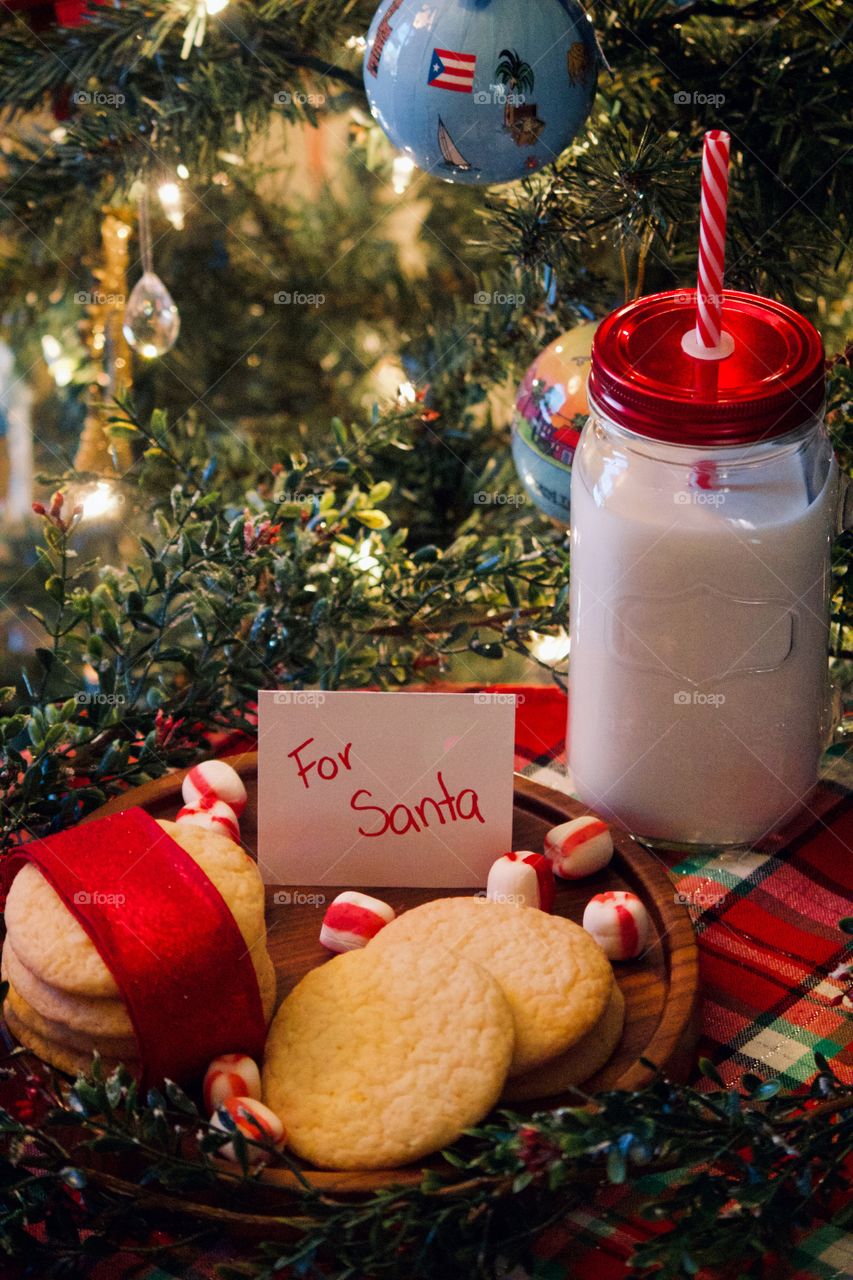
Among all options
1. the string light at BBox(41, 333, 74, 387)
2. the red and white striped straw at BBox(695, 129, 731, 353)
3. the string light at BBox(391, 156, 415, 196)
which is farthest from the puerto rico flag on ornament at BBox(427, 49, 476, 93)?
the string light at BBox(41, 333, 74, 387)

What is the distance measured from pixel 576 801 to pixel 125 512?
0.71 meters

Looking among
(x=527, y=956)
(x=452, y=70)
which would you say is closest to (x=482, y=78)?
(x=452, y=70)

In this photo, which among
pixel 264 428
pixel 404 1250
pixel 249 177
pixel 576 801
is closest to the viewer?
pixel 404 1250

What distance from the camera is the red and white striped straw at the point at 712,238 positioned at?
924 millimetres

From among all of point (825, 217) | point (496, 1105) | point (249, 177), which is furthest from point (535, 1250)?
point (249, 177)

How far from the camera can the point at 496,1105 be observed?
79cm

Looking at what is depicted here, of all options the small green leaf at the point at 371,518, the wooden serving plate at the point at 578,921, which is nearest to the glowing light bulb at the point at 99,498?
the small green leaf at the point at 371,518

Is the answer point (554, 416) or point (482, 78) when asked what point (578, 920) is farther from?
point (482, 78)

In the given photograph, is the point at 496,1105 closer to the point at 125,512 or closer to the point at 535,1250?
the point at 535,1250

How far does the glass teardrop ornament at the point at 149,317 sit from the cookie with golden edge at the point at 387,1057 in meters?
0.75

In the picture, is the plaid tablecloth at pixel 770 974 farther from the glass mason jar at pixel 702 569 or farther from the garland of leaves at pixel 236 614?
the garland of leaves at pixel 236 614

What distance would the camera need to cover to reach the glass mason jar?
Answer: 94 centimetres

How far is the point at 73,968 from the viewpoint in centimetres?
76

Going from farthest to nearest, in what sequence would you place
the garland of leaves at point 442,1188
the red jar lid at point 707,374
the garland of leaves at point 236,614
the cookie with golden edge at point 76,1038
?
1. the garland of leaves at point 236,614
2. the red jar lid at point 707,374
3. the cookie with golden edge at point 76,1038
4. the garland of leaves at point 442,1188
